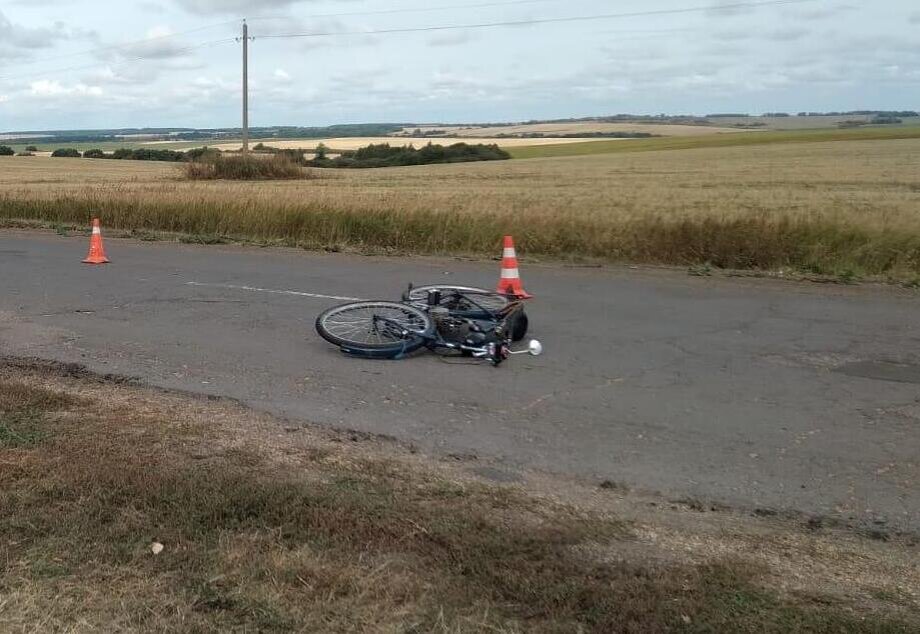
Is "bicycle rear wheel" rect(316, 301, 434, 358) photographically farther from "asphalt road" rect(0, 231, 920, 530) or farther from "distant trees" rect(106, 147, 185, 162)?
"distant trees" rect(106, 147, 185, 162)

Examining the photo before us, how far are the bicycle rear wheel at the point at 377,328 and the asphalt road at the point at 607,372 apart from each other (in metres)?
0.17

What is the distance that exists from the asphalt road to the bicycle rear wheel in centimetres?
17

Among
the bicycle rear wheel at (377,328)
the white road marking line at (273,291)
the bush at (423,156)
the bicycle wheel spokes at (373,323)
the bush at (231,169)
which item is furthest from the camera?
the bush at (423,156)

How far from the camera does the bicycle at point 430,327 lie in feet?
27.2

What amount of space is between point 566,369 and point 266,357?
2.75 meters

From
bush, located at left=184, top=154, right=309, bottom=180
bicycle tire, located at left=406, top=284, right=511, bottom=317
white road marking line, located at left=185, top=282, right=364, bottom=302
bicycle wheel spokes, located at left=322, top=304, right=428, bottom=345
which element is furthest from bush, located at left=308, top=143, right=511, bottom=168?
bicycle wheel spokes, located at left=322, top=304, right=428, bottom=345

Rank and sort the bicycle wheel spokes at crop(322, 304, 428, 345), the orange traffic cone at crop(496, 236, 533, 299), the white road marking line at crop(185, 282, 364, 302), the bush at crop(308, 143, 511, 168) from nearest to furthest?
the bicycle wheel spokes at crop(322, 304, 428, 345)
the orange traffic cone at crop(496, 236, 533, 299)
the white road marking line at crop(185, 282, 364, 302)
the bush at crop(308, 143, 511, 168)

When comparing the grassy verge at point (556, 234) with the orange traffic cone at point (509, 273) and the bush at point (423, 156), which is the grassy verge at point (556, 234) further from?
the bush at point (423, 156)

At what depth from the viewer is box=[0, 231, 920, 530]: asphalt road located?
5.58 m

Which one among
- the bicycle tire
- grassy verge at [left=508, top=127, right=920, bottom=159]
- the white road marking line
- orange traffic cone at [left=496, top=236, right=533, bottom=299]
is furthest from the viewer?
grassy verge at [left=508, top=127, right=920, bottom=159]

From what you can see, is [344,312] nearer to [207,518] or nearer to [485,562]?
[207,518]

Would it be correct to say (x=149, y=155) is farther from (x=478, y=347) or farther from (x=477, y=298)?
(x=478, y=347)

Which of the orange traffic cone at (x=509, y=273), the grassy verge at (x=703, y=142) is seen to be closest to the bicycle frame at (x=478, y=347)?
the orange traffic cone at (x=509, y=273)

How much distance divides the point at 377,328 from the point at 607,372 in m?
2.16
